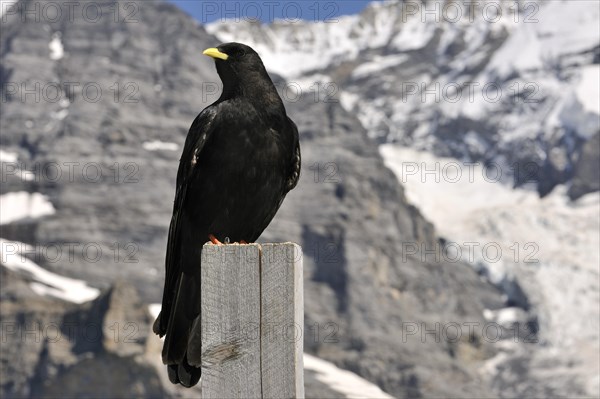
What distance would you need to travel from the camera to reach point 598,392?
187000 millimetres

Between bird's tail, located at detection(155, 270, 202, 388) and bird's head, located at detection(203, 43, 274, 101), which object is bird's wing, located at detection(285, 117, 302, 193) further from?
bird's tail, located at detection(155, 270, 202, 388)

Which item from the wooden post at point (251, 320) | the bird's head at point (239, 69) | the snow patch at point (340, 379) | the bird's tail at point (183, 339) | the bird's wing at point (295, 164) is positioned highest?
the bird's head at point (239, 69)

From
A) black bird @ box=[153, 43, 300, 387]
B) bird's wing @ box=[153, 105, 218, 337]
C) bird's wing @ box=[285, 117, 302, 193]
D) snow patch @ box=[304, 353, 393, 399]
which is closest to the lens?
bird's wing @ box=[153, 105, 218, 337]

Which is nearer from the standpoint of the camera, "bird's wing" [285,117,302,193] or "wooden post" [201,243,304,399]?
"wooden post" [201,243,304,399]

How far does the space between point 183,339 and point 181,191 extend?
1.78 meters

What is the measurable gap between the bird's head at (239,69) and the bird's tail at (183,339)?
6.65 feet

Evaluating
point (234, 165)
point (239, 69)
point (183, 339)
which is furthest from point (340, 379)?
point (183, 339)

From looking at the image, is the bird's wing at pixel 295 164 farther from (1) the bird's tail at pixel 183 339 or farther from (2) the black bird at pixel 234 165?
(1) the bird's tail at pixel 183 339

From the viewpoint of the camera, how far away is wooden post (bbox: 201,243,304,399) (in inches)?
247

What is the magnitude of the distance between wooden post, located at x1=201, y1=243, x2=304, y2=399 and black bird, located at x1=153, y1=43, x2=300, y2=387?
2502 mm

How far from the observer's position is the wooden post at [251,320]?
6.27m

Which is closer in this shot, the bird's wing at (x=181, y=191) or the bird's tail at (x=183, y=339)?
the bird's tail at (x=183, y=339)

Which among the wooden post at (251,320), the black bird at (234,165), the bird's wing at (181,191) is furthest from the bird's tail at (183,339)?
the wooden post at (251,320)

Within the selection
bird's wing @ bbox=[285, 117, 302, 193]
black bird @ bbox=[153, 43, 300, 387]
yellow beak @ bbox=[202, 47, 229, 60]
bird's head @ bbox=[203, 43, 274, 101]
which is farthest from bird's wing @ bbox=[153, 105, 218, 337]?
bird's wing @ bbox=[285, 117, 302, 193]
